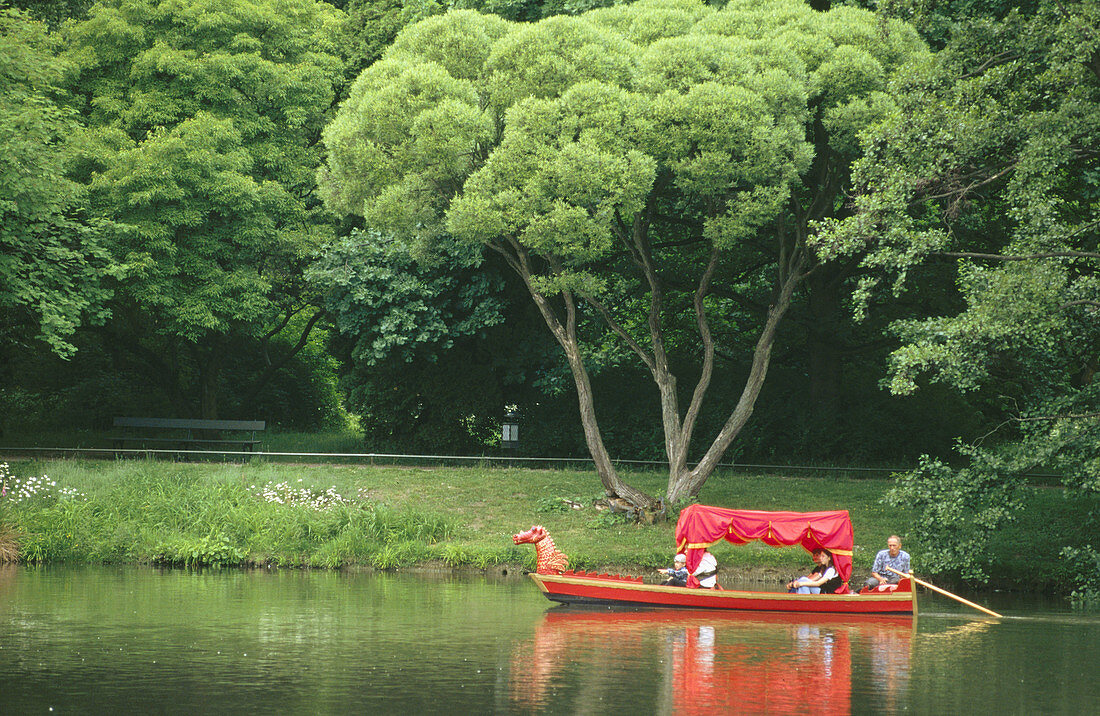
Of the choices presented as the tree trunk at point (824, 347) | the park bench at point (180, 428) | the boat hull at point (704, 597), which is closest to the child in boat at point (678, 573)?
the boat hull at point (704, 597)

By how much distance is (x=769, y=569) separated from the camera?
1013 inches

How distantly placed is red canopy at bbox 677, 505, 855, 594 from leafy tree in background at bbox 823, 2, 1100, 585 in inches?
57.7

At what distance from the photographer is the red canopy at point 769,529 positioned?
71.4ft

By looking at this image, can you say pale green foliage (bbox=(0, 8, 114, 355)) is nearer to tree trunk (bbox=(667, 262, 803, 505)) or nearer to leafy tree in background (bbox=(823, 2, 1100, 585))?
tree trunk (bbox=(667, 262, 803, 505))

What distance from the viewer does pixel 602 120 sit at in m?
24.4

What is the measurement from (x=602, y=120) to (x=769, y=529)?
9.65m

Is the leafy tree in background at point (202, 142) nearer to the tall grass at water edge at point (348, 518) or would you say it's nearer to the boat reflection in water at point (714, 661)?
the tall grass at water edge at point (348, 518)

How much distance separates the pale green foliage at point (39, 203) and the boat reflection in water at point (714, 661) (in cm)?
1655

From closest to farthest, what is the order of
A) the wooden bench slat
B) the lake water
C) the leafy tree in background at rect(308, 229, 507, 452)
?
1. the lake water
2. the leafy tree in background at rect(308, 229, 507, 452)
3. the wooden bench slat

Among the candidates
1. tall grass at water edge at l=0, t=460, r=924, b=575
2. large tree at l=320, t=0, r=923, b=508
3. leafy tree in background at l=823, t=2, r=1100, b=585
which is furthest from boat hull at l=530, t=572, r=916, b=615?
large tree at l=320, t=0, r=923, b=508

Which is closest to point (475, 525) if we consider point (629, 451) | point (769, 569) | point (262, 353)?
point (769, 569)

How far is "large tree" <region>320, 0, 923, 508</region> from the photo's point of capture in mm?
24359

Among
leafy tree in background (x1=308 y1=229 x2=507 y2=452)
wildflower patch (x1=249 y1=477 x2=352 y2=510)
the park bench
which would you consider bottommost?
wildflower patch (x1=249 y1=477 x2=352 y2=510)

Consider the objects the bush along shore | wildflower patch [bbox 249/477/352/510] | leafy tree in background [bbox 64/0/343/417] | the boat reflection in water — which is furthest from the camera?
leafy tree in background [bbox 64/0/343/417]
